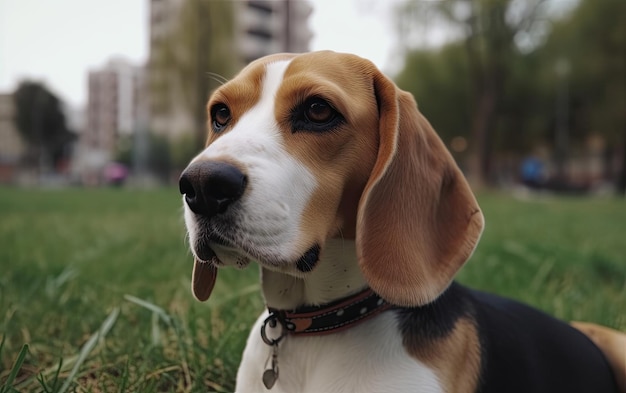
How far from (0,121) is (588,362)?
66851 mm

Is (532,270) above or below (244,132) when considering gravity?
below

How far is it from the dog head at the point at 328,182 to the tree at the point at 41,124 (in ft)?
205

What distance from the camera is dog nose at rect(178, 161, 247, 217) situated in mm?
1618

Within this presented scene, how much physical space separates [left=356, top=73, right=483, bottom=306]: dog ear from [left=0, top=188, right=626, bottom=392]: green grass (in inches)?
36.0

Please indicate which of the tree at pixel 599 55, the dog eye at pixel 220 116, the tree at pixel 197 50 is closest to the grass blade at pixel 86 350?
the dog eye at pixel 220 116

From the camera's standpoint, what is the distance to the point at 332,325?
2012 millimetres

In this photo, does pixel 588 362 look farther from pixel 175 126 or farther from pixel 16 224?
pixel 175 126

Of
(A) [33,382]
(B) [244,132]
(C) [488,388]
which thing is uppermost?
(B) [244,132]

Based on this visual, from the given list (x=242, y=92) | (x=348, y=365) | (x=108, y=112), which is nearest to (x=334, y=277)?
(x=348, y=365)

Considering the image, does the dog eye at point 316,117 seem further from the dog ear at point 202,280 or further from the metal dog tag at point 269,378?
the metal dog tag at point 269,378

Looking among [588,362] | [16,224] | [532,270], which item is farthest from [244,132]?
[16,224]

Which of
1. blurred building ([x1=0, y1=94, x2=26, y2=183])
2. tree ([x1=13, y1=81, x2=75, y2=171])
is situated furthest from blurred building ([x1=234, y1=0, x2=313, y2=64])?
blurred building ([x1=0, y1=94, x2=26, y2=183])

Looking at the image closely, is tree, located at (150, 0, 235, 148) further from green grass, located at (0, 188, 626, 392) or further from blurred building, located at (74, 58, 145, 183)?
green grass, located at (0, 188, 626, 392)

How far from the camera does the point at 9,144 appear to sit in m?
63.7
